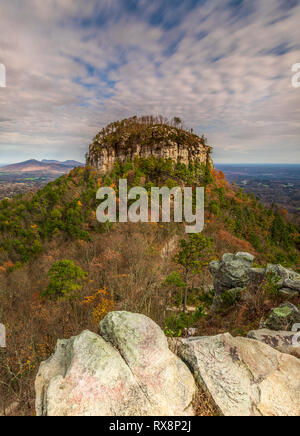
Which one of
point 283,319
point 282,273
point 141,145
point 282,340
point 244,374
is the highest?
point 141,145

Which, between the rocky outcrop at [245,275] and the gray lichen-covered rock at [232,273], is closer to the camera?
the rocky outcrop at [245,275]

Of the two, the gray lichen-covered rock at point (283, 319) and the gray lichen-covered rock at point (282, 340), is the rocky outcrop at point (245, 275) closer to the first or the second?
the gray lichen-covered rock at point (283, 319)

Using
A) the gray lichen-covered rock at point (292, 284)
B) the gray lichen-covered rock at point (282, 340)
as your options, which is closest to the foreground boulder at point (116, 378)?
the gray lichen-covered rock at point (282, 340)

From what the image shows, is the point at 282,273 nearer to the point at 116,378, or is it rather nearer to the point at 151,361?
the point at 151,361

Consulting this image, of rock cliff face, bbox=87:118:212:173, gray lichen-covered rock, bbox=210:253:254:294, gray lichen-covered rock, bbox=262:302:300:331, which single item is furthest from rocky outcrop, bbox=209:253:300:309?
rock cliff face, bbox=87:118:212:173

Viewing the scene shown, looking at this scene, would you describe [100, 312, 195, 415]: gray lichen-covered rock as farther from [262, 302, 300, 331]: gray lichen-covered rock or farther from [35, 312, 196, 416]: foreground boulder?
[262, 302, 300, 331]: gray lichen-covered rock

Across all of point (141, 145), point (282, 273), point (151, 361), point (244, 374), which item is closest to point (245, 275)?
point (282, 273)

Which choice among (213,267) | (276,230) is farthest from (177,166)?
(213,267)
